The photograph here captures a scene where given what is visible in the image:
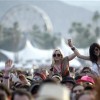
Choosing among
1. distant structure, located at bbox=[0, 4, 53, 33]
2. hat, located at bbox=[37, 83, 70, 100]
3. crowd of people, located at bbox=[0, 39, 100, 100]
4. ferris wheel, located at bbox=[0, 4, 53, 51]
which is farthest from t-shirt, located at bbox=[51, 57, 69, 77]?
distant structure, located at bbox=[0, 4, 53, 33]

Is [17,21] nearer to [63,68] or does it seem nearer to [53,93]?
[63,68]

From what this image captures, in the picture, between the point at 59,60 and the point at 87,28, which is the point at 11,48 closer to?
the point at 87,28

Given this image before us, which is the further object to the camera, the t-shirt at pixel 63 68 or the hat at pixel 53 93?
the t-shirt at pixel 63 68

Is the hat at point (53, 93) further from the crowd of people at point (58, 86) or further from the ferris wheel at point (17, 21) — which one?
the ferris wheel at point (17, 21)

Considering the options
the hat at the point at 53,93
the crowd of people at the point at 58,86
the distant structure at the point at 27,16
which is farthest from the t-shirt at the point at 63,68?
the distant structure at the point at 27,16

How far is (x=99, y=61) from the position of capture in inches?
368

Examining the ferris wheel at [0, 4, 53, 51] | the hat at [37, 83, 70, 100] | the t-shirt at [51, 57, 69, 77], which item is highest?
the hat at [37, 83, 70, 100]

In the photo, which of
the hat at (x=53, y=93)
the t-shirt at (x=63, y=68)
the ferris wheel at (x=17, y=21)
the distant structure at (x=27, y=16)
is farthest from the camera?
the distant structure at (x=27, y=16)

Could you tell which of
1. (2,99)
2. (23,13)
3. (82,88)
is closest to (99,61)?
(82,88)

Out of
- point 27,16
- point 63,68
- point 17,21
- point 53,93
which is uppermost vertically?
point 53,93

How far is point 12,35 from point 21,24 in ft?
85.9

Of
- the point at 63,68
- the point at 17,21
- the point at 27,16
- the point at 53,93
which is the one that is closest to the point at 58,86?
the point at 53,93

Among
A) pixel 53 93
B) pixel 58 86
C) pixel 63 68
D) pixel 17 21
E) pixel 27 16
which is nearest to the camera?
pixel 53 93

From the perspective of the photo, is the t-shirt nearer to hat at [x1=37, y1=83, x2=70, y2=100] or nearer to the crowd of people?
the crowd of people
